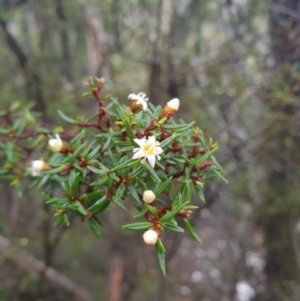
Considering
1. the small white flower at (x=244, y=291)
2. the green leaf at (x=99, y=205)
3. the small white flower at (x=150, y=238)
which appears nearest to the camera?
the small white flower at (x=150, y=238)

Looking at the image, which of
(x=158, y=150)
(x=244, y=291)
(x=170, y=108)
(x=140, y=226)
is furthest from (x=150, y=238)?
(x=244, y=291)

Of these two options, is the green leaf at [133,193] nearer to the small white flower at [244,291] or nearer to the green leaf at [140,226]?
the green leaf at [140,226]

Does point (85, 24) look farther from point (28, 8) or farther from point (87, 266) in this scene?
point (87, 266)

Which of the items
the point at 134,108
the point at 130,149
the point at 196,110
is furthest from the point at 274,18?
the point at 130,149

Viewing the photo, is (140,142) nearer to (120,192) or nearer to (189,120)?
(120,192)

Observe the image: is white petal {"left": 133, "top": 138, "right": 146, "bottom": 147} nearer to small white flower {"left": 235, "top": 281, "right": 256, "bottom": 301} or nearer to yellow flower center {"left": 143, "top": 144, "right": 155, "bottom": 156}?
→ yellow flower center {"left": 143, "top": 144, "right": 155, "bottom": 156}

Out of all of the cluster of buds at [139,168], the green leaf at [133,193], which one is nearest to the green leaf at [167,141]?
the cluster of buds at [139,168]
